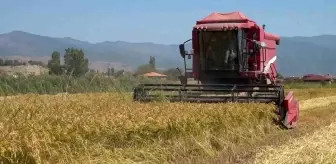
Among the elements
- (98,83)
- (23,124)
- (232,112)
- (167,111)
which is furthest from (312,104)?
(23,124)

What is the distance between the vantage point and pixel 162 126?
7594 mm

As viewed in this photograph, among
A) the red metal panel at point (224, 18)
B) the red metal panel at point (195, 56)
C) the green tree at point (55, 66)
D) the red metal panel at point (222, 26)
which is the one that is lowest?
the green tree at point (55, 66)

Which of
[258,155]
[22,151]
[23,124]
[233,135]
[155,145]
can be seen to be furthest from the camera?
[233,135]

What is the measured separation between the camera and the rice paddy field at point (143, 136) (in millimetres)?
5309

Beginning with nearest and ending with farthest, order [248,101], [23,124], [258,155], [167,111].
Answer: [23,124] → [258,155] → [167,111] → [248,101]

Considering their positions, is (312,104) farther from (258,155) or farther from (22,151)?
(22,151)

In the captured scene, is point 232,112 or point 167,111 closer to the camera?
point 167,111

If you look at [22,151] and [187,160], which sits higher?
[22,151]

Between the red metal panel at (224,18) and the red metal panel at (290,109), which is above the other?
the red metal panel at (224,18)

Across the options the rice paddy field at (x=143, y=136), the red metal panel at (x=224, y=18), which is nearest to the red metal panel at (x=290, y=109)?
the rice paddy field at (x=143, y=136)

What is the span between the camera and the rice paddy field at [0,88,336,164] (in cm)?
531

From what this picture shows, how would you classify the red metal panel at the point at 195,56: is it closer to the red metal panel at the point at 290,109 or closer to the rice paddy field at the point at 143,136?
the red metal panel at the point at 290,109

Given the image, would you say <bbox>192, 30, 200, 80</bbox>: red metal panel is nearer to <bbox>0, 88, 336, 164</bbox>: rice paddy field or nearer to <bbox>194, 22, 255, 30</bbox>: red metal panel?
<bbox>194, 22, 255, 30</bbox>: red metal panel

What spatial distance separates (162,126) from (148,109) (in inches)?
37.2
